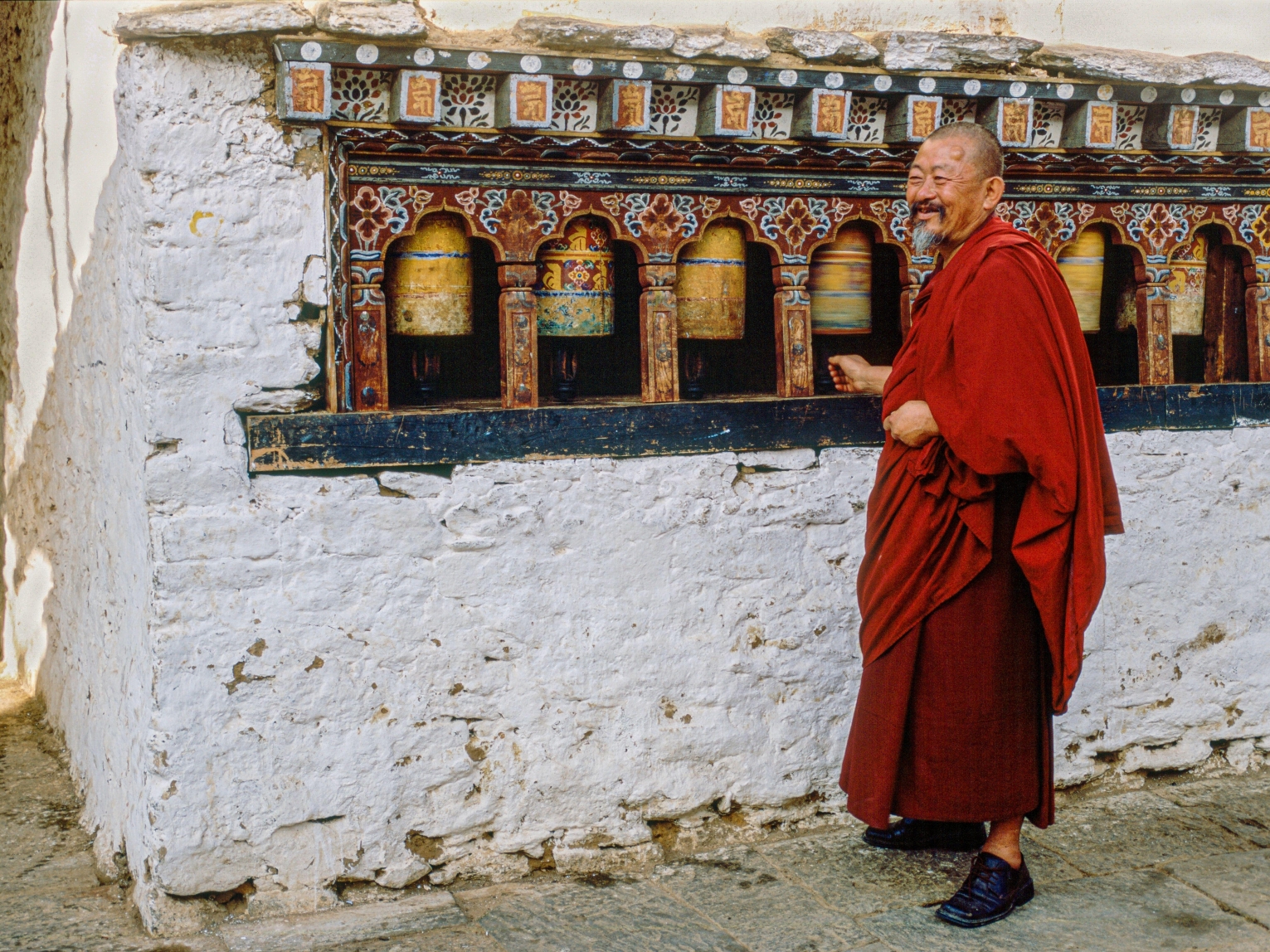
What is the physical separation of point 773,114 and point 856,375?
0.66 meters

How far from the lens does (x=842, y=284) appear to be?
10.2 feet

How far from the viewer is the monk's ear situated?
2.58 meters

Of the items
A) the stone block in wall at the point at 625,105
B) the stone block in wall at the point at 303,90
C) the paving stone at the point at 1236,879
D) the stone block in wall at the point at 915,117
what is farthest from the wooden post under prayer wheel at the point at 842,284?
the paving stone at the point at 1236,879

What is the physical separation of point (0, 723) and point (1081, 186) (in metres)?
3.95

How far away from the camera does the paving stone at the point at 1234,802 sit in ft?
9.96

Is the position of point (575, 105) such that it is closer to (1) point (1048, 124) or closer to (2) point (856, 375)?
(2) point (856, 375)

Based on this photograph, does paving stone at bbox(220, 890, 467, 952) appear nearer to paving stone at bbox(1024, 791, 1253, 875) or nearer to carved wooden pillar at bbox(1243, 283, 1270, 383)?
paving stone at bbox(1024, 791, 1253, 875)

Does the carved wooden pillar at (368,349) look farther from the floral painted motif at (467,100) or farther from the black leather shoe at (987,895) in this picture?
the black leather shoe at (987,895)

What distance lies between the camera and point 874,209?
3.01 metres

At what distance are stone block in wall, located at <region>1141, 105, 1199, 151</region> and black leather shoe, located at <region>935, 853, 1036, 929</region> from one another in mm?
1898

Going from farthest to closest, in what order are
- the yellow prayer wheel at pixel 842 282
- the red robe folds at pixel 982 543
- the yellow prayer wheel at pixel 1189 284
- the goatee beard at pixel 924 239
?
1. the yellow prayer wheel at pixel 1189 284
2. the yellow prayer wheel at pixel 842 282
3. the goatee beard at pixel 924 239
4. the red robe folds at pixel 982 543

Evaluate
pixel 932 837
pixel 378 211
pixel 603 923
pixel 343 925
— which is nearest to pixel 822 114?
pixel 378 211

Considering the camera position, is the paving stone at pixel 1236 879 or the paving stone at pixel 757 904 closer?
the paving stone at pixel 757 904

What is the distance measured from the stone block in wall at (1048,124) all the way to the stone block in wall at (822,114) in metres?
0.54
